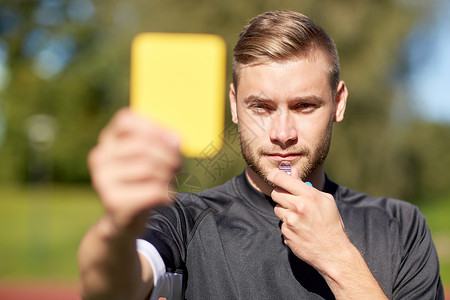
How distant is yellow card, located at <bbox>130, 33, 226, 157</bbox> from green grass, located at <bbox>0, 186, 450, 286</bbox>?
1225 cm

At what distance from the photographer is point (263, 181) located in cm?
205

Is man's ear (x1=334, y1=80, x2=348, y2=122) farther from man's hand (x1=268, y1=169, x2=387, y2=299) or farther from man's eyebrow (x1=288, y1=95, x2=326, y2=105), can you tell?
man's hand (x1=268, y1=169, x2=387, y2=299)

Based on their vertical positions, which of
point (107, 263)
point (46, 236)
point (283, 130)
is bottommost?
point (46, 236)

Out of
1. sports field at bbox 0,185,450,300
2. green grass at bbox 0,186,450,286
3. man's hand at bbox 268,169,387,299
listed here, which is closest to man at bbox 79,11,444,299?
man's hand at bbox 268,169,387,299

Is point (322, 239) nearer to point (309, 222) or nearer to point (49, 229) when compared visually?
point (309, 222)

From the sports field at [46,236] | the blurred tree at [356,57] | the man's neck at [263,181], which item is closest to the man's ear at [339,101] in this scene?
the man's neck at [263,181]

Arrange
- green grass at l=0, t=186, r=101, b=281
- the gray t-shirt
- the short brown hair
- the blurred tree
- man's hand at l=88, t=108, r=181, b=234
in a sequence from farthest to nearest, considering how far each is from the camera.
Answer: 1. green grass at l=0, t=186, r=101, b=281
2. the blurred tree
3. the short brown hair
4. the gray t-shirt
5. man's hand at l=88, t=108, r=181, b=234

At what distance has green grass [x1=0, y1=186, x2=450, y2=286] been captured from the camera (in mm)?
14734

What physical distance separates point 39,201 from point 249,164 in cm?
3289

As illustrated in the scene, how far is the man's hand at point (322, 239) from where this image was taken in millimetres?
1635

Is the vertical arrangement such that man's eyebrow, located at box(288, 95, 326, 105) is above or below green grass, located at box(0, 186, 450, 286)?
above

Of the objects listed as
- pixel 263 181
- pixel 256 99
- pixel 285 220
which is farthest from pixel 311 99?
pixel 285 220

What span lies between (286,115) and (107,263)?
3.21ft

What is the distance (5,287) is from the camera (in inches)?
489
